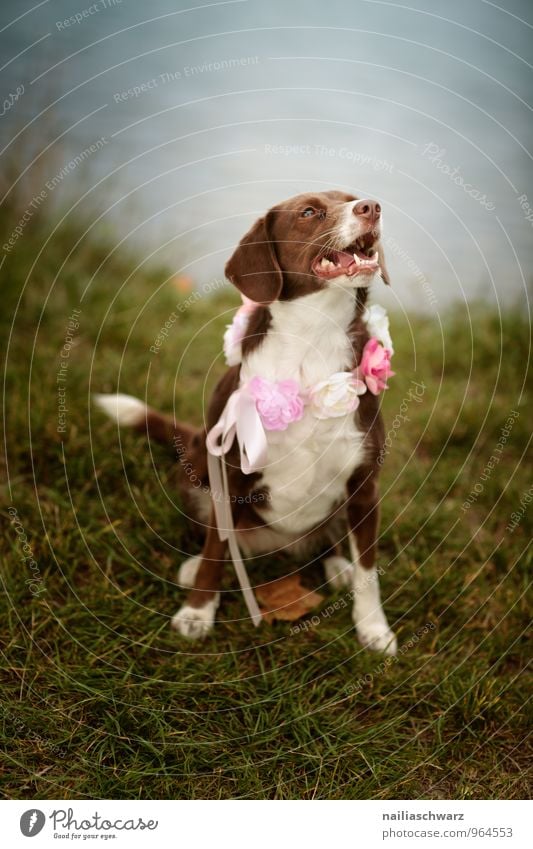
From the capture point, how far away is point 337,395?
8.89 feet

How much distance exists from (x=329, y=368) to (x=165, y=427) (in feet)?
4.57

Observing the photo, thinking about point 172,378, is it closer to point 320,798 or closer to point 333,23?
point 333,23

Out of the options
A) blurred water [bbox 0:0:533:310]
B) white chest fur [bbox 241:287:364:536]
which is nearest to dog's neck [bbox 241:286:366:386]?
white chest fur [bbox 241:287:364:536]

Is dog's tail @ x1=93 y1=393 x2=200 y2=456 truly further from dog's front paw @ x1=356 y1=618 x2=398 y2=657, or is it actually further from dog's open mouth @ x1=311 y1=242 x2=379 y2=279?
dog's open mouth @ x1=311 y1=242 x2=379 y2=279

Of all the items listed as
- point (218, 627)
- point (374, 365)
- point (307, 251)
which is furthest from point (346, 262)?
point (218, 627)

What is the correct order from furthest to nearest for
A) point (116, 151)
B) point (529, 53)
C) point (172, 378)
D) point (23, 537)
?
point (116, 151) < point (529, 53) < point (172, 378) < point (23, 537)

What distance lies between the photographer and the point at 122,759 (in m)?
2.54

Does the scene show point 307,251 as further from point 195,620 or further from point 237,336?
point 195,620

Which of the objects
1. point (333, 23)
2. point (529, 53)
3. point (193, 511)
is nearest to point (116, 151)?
point (333, 23)

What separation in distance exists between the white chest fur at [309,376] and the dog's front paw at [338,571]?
0.60m

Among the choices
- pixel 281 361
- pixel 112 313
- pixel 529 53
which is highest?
pixel 529 53

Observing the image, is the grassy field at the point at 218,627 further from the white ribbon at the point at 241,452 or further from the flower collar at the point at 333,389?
the flower collar at the point at 333,389

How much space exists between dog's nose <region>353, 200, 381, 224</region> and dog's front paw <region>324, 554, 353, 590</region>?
1.64m

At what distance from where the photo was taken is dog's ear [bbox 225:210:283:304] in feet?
8.91
